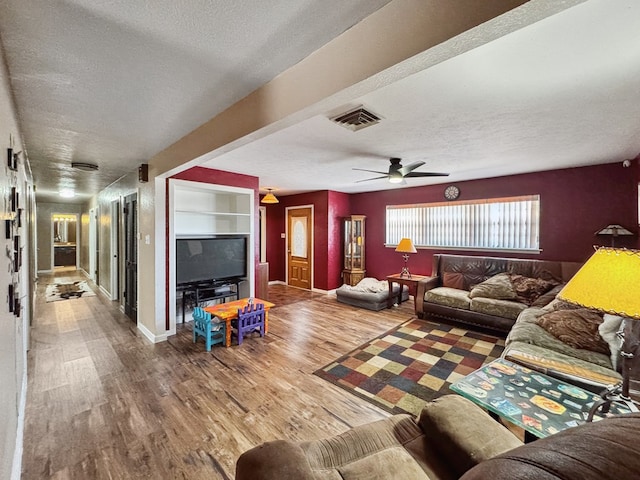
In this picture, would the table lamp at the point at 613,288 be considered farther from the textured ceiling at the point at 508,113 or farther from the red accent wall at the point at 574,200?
the red accent wall at the point at 574,200

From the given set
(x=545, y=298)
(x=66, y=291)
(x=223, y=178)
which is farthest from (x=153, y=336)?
(x=545, y=298)

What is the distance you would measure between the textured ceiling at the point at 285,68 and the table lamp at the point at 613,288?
0.91 metres

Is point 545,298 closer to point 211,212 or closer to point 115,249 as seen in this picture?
point 211,212

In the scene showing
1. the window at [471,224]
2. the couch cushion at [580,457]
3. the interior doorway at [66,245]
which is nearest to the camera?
the couch cushion at [580,457]

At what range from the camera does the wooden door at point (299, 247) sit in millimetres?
6691

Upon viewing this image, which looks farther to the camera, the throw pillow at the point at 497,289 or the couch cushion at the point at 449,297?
the couch cushion at the point at 449,297

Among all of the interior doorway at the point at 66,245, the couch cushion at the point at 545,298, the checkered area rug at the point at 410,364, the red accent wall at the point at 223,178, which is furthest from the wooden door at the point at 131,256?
the interior doorway at the point at 66,245

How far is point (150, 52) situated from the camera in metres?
1.42

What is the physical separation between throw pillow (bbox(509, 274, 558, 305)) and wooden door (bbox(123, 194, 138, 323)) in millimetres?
5667

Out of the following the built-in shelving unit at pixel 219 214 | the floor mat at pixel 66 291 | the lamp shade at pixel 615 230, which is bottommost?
the floor mat at pixel 66 291

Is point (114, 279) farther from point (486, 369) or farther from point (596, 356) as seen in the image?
point (596, 356)

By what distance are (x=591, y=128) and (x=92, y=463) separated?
470cm

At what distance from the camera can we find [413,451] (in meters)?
1.17

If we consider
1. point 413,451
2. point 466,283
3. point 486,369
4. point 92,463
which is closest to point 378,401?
point 486,369
